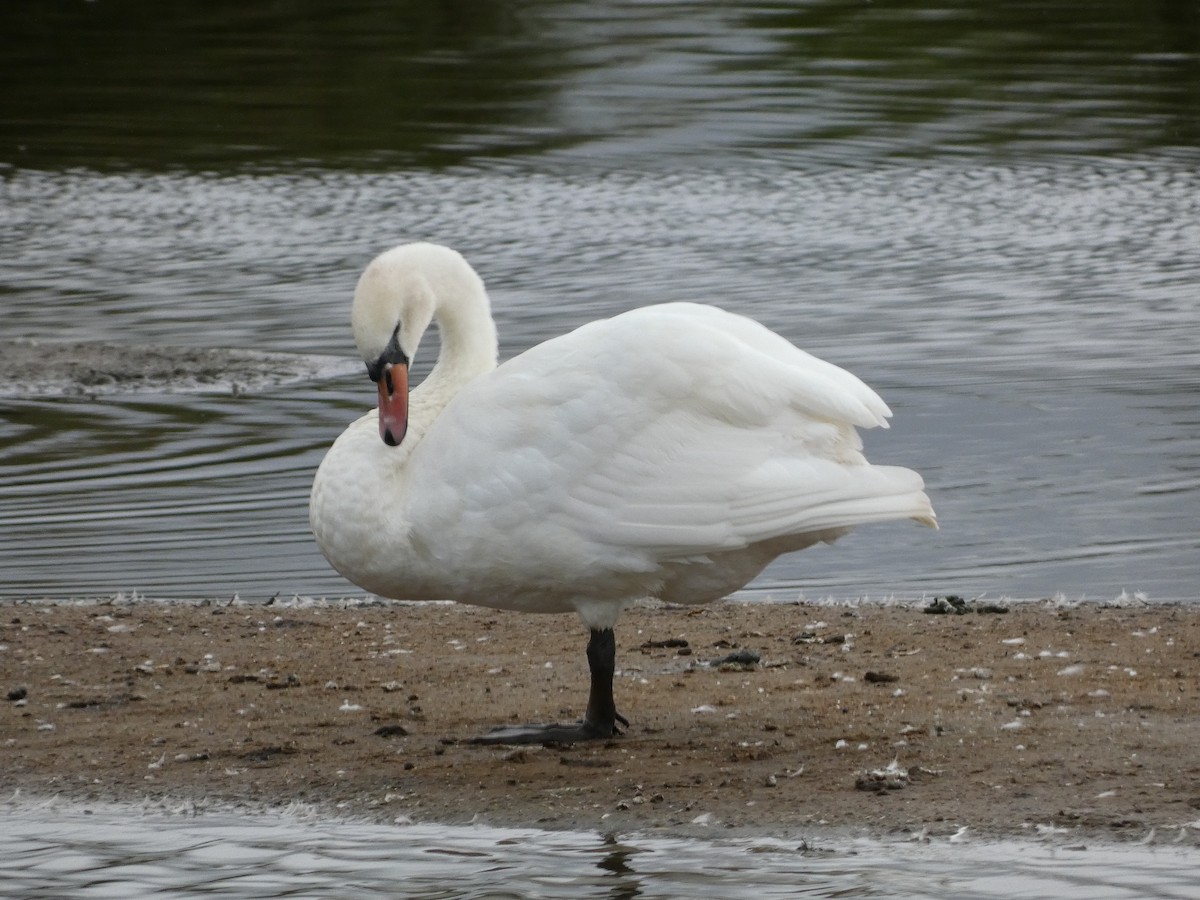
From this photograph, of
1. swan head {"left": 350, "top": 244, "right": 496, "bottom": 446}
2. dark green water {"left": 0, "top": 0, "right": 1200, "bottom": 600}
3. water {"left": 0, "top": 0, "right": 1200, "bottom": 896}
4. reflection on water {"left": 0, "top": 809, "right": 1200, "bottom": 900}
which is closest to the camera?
reflection on water {"left": 0, "top": 809, "right": 1200, "bottom": 900}

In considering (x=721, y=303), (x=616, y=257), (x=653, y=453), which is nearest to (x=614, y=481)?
(x=653, y=453)

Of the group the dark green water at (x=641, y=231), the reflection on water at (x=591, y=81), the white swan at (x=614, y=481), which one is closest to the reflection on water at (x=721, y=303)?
the dark green water at (x=641, y=231)

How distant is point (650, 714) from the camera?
634 centimetres

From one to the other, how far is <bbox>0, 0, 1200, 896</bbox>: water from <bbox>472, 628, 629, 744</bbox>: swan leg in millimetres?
655

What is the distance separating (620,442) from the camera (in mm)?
5832

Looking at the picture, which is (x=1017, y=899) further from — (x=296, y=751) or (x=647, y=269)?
(x=647, y=269)

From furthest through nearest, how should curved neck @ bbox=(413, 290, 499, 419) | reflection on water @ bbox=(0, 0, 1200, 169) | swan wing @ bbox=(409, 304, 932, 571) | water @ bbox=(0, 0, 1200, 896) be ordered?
reflection on water @ bbox=(0, 0, 1200, 169)
water @ bbox=(0, 0, 1200, 896)
curved neck @ bbox=(413, 290, 499, 419)
swan wing @ bbox=(409, 304, 932, 571)

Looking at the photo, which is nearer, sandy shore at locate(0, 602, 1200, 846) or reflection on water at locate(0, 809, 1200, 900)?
reflection on water at locate(0, 809, 1200, 900)

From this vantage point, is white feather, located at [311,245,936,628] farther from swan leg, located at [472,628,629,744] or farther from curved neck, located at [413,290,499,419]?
curved neck, located at [413,290,499,419]

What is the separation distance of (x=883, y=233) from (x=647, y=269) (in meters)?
2.09

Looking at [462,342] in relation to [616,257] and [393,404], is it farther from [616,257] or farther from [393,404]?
[616,257]

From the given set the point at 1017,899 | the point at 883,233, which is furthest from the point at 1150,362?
the point at 1017,899

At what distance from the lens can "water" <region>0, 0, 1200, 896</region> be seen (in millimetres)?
8070

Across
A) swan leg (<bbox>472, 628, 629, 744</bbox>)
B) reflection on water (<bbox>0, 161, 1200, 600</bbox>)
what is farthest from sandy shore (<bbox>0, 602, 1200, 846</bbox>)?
reflection on water (<bbox>0, 161, 1200, 600</bbox>)
